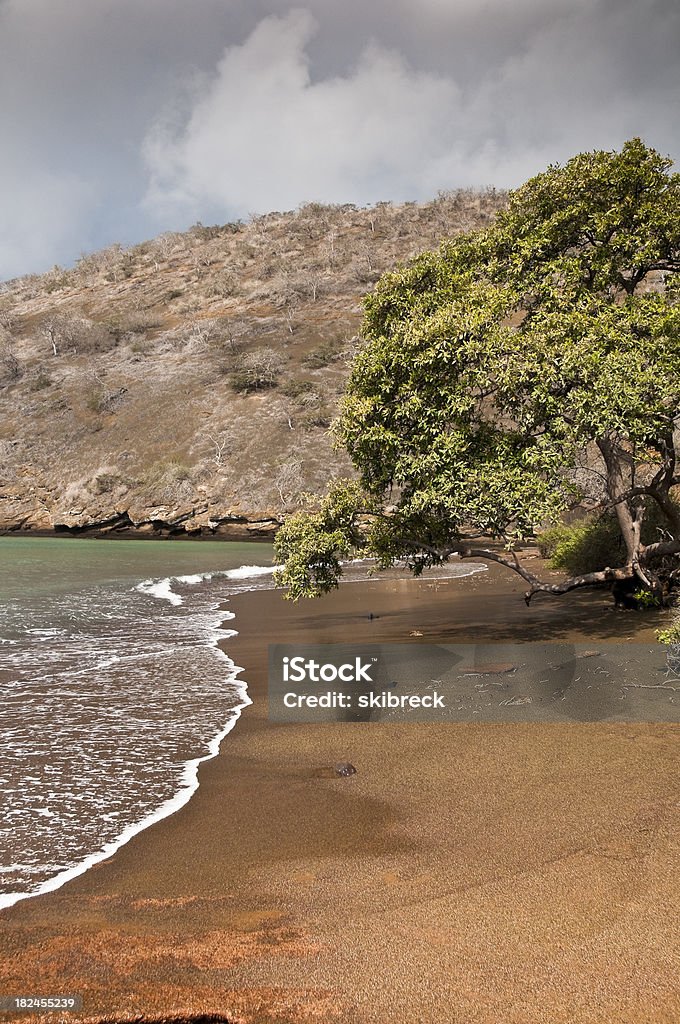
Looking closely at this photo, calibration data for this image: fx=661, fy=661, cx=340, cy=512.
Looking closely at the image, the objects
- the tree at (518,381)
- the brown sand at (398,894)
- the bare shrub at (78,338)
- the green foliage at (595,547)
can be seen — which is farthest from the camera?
the bare shrub at (78,338)

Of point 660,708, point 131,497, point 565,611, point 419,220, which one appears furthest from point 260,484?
point 419,220

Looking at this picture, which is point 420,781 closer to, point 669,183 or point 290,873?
point 290,873

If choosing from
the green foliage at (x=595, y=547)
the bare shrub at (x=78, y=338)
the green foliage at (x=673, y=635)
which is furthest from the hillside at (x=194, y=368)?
the green foliage at (x=673, y=635)

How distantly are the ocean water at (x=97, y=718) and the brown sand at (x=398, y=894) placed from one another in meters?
0.36

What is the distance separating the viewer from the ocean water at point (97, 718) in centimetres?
473

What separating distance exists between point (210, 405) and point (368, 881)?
206ft

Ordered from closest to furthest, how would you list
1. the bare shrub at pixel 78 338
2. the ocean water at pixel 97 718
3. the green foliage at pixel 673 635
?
the ocean water at pixel 97 718 < the green foliage at pixel 673 635 < the bare shrub at pixel 78 338

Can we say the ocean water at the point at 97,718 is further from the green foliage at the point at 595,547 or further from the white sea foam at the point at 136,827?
the green foliage at the point at 595,547

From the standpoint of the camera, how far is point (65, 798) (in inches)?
211

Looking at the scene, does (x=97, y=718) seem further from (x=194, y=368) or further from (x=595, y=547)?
(x=194, y=368)

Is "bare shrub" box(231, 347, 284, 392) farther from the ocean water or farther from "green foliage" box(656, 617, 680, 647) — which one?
"green foliage" box(656, 617, 680, 647)

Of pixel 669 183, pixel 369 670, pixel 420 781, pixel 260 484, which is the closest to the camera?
pixel 420 781

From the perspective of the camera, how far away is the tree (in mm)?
9320

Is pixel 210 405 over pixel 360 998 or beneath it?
over
